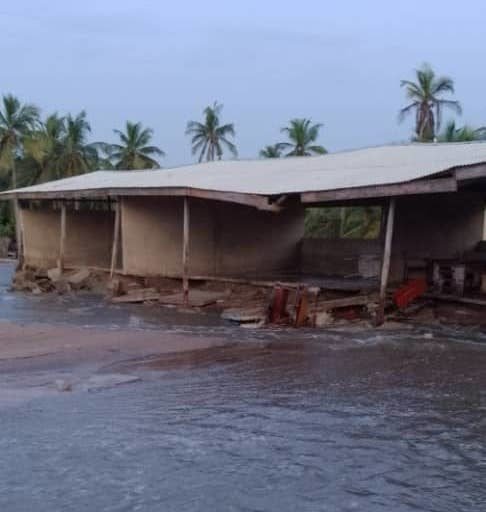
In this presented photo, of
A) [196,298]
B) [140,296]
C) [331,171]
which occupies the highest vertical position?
[331,171]

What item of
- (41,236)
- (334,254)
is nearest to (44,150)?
(41,236)

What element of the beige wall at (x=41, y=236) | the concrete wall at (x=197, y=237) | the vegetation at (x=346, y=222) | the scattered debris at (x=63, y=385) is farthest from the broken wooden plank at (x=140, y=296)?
the vegetation at (x=346, y=222)

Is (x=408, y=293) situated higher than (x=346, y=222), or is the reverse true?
(x=346, y=222)

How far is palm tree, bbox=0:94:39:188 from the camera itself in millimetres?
42000

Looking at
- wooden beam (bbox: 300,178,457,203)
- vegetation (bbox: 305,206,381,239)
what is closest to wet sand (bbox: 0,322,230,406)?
wooden beam (bbox: 300,178,457,203)

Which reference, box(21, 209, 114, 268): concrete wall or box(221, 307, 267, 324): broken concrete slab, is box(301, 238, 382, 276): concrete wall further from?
box(221, 307, 267, 324): broken concrete slab

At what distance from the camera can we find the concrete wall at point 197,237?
18.5m

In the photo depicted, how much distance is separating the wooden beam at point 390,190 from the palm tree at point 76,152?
100 feet

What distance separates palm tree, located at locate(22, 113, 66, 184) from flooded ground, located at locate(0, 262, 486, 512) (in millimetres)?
32606

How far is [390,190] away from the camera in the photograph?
12.0 meters

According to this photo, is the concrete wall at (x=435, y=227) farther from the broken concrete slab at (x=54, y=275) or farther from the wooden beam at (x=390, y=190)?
the broken concrete slab at (x=54, y=275)

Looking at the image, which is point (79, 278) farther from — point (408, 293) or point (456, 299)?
point (456, 299)

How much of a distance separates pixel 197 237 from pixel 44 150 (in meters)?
24.7

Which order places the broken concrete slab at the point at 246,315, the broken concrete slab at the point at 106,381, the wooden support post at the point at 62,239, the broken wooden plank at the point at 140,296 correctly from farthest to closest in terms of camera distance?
1. the wooden support post at the point at 62,239
2. the broken wooden plank at the point at 140,296
3. the broken concrete slab at the point at 246,315
4. the broken concrete slab at the point at 106,381
